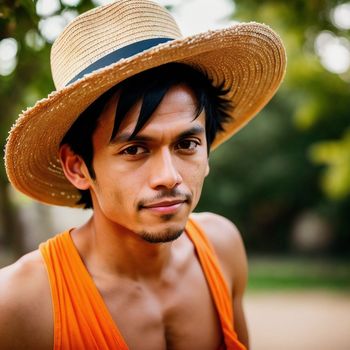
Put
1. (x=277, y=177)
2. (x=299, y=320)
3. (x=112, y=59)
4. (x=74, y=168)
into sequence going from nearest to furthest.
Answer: (x=112, y=59) < (x=74, y=168) < (x=299, y=320) < (x=277, y=177)

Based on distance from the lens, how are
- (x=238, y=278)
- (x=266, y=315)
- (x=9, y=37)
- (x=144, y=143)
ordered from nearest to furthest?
1. (x=144, y=143)
2. (x=9, y=37)
3. (x=238, y=278)
4. (x=266, y=315)

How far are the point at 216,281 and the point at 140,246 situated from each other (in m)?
0.48

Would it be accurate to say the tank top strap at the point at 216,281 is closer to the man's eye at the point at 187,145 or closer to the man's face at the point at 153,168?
the man's face at the point at 153,168

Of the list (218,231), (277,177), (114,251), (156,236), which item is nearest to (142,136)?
(156,236)

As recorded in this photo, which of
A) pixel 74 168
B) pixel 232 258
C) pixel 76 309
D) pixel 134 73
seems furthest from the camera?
pixel 232 258

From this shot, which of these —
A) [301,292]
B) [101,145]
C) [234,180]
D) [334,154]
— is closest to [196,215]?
[101,145]

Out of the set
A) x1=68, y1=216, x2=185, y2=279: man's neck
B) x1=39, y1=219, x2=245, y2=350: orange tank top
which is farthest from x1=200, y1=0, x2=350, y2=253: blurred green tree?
x1=39, y1=219, x2=245, y2=350: orange tank top

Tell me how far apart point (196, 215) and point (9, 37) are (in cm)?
147

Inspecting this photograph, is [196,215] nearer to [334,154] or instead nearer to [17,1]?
[17,1]

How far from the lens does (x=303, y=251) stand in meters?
19.2

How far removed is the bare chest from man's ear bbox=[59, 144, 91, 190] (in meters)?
0.51

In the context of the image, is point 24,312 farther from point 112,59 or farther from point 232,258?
point 232,258

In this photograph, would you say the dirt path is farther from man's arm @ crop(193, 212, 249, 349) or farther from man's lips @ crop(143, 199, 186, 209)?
man's lips @ crop(143, 199, 186, 209)

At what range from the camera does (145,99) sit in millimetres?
2119
